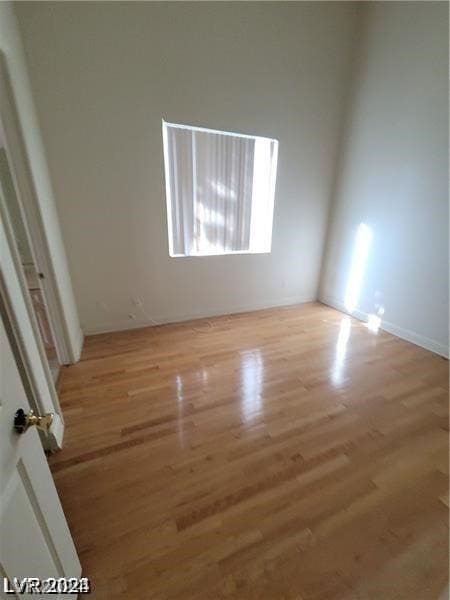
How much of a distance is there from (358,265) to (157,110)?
9.39 ft

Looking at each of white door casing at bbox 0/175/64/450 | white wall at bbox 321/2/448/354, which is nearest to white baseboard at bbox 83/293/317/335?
white wall at bbox 321/2/448/354

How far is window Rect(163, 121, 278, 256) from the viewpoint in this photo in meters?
3.26

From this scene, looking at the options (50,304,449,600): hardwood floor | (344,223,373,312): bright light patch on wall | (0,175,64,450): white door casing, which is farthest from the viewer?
(344,223,373,312): bright light patch on wall

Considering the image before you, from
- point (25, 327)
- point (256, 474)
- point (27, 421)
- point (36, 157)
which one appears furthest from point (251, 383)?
point (36, 157)

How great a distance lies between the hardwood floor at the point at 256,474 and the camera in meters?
1.05

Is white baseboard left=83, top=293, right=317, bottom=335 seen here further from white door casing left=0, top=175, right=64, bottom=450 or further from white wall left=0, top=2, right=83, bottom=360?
white door casing left=0, top=175, right=64, bottom=450

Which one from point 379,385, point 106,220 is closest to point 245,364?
point 379,385

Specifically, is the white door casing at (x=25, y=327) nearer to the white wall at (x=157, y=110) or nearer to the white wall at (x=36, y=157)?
the white wall at (x=36, y=157)

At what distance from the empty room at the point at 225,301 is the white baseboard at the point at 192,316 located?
0.03 meters

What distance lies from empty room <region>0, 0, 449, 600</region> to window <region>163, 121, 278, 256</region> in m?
0.03

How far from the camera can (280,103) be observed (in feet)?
9.44

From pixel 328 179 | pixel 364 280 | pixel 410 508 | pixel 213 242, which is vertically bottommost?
pixel 410 508

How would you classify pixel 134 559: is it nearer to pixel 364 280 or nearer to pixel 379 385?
pixel 379 385

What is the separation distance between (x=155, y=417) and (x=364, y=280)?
2.91 m
